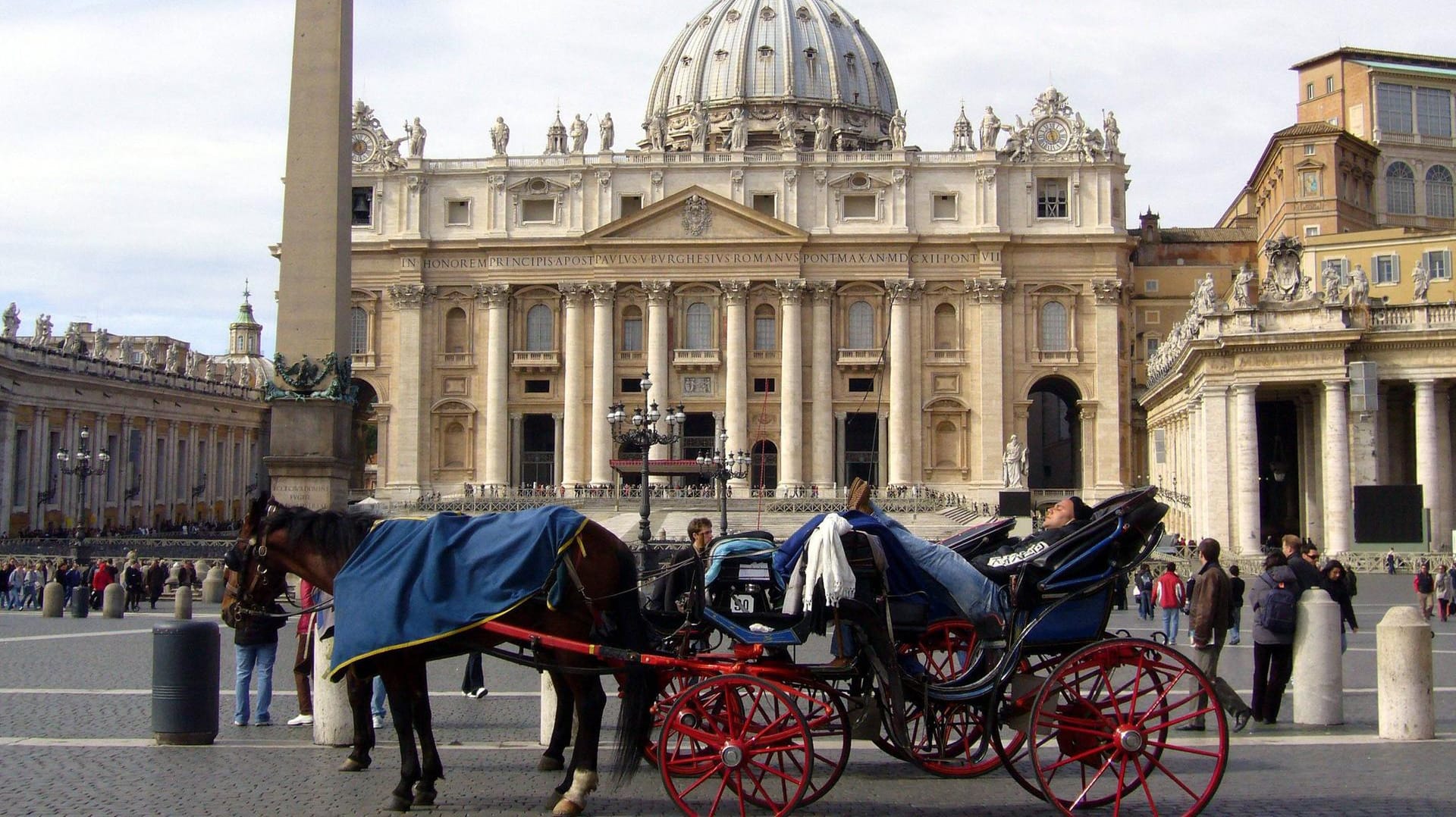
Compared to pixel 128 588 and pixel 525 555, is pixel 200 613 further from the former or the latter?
pixel 525 555

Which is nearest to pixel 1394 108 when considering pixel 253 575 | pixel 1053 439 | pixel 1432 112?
pixel 1432 112

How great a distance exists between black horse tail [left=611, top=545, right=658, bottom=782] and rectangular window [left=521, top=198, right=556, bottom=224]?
2227 inches

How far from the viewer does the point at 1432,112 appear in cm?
5806

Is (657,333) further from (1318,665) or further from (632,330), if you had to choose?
(1318,665)

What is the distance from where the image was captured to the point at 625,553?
30.0ft

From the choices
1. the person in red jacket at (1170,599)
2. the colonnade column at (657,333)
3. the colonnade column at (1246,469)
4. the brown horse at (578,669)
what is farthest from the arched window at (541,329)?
the brown horse at (578,669)

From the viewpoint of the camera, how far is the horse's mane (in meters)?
9.47

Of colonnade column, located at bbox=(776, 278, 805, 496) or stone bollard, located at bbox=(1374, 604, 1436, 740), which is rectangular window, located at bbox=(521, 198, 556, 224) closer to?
colonnade column, located at bbox=(776, 278, 805, 496)

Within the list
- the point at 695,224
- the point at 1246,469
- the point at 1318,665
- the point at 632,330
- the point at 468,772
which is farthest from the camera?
the point at 632,330

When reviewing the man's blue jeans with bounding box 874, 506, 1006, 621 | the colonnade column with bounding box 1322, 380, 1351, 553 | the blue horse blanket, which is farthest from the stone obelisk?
the colonnade column with bounding box 1322, 380, 1351, 553

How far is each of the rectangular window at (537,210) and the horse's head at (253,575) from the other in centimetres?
5566

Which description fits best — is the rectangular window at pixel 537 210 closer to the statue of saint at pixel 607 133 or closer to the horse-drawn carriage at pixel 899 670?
the statue of saint at pixel 607 133

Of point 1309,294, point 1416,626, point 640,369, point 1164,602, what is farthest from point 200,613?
point 640,369

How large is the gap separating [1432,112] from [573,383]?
36281mm
